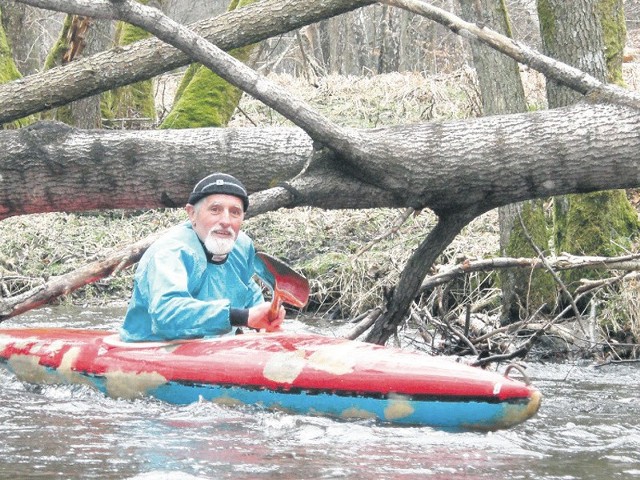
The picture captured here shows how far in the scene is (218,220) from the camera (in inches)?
231

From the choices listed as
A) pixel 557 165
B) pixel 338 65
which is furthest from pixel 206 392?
pixel 338 65

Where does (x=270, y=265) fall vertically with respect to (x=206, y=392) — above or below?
above

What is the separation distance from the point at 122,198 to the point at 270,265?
0.94 metres

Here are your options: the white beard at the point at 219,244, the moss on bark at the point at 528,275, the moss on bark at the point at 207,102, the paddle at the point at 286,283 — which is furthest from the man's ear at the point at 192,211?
the moss on bark at the point at 207,102

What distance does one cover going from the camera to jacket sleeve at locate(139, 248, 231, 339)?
5.65m

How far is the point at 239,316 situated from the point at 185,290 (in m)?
0.30

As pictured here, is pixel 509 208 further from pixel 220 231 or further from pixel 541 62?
pixel 220 231

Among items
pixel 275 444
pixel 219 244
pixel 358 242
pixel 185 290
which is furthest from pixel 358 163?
pixel 358 242

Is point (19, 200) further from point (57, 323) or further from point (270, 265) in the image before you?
point (57, 323)

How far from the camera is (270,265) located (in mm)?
6117

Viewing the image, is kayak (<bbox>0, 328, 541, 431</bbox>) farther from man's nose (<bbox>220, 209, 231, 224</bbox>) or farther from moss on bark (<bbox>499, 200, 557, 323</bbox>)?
moss on bark (<bbox>499, 200, 557, 323</bbox>)

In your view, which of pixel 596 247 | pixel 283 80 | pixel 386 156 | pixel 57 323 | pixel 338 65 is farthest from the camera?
pixel 338 65

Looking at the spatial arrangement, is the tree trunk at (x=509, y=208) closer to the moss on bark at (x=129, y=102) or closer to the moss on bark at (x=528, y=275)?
the moss on bark at (x=528, y=275)

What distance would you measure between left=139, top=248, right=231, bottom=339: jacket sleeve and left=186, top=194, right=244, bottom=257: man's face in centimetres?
15
